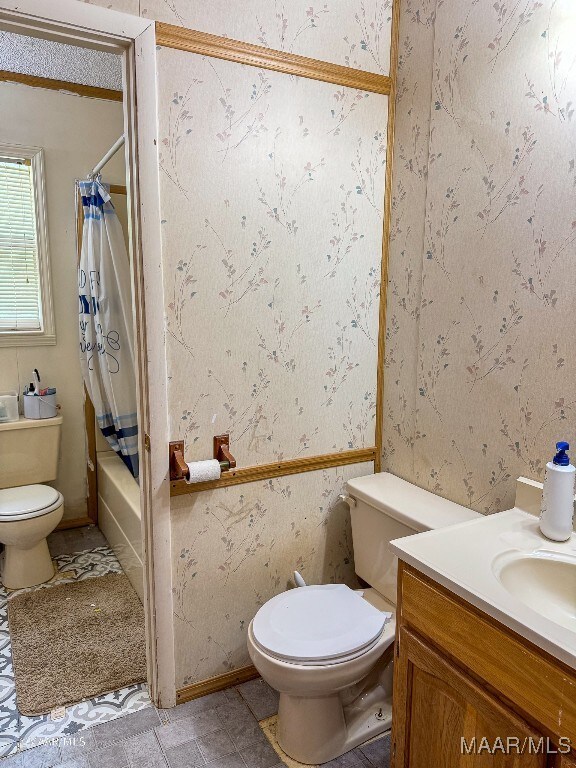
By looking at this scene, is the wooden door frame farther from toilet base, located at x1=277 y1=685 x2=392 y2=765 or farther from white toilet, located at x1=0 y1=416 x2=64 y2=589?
white toilet, located at x1=0 y1=416 x2=64 y2=589

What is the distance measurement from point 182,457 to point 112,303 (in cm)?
111

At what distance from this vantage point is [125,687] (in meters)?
1.99

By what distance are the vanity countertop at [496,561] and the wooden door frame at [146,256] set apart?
828mm

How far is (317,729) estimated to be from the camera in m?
1.67

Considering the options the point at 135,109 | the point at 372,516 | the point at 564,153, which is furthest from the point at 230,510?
the point at 564,153

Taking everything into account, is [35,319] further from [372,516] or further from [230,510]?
[372,516]

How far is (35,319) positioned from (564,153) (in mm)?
2637

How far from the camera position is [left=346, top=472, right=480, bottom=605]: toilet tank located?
68.5 inches

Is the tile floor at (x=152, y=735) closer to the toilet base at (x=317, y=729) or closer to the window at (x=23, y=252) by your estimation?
the toilet base at (x=317, y=729)

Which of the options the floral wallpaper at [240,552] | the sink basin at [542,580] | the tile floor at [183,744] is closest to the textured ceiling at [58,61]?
the floral wallpaper at [240,552]

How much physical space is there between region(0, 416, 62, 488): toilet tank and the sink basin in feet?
7.80

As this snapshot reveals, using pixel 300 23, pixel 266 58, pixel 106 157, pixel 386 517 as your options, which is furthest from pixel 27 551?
pixel 300 23

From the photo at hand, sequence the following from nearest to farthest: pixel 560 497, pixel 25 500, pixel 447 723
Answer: pixel 447 723, pixel 560 497, pixel 25 500

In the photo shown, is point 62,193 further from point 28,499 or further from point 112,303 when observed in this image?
point 28,499
